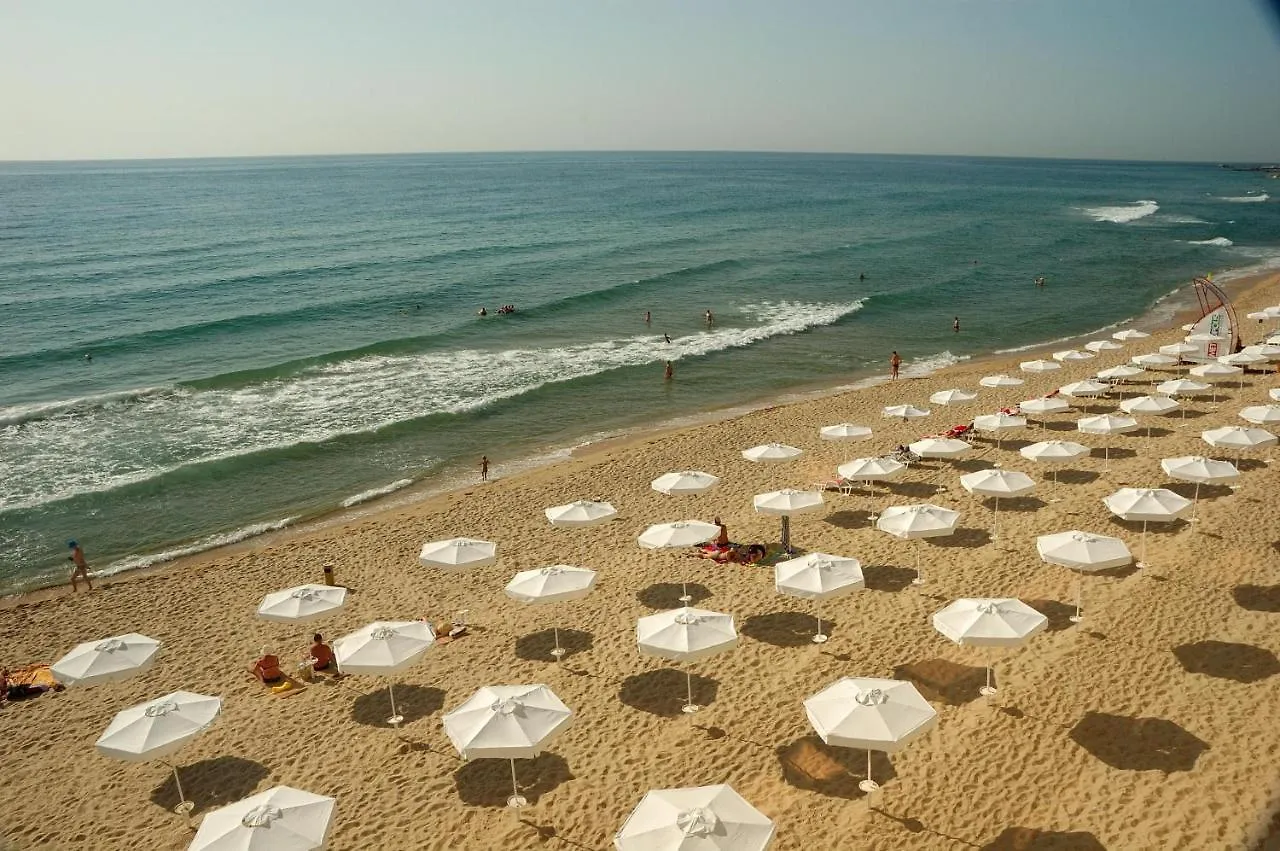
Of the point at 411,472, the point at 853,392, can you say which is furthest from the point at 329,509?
the point at 853,392

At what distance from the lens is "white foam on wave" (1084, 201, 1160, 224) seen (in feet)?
303

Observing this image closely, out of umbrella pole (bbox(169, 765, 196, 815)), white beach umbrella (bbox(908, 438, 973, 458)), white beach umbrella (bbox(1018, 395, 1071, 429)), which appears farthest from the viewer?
white beach umbrella (bbox(1018, 395, 1071, 429))

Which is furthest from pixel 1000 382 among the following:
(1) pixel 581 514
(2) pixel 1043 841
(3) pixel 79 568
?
(3) pixel 79 568

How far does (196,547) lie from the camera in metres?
20.1

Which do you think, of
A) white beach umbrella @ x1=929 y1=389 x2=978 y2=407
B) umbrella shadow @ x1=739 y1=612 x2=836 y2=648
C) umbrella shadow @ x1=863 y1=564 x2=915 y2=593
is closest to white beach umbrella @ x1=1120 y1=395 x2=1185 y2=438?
white beach umbrella @ x1=929 y1=389 x2=978 y2=407

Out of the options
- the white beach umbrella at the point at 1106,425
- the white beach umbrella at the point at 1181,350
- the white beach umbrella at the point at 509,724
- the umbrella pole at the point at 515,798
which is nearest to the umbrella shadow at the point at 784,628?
the white beach umbrella at the point at 509,724

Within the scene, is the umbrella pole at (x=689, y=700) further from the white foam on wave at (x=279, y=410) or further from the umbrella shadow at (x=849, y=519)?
the white foam on wave at (x=279, y=410)

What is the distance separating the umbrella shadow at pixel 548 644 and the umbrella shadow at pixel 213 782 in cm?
429

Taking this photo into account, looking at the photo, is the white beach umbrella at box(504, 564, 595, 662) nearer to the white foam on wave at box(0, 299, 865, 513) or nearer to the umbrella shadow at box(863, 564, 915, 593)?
the umbrella shadow at box(863, 564, 915, 593)

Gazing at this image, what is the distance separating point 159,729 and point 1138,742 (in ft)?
41.4

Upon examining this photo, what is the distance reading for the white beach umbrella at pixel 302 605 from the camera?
13.7 metres

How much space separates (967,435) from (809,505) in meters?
8.88

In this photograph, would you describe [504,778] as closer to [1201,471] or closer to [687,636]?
[687,636]

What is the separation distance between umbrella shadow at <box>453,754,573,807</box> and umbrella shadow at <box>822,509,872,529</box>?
9.12 metres
